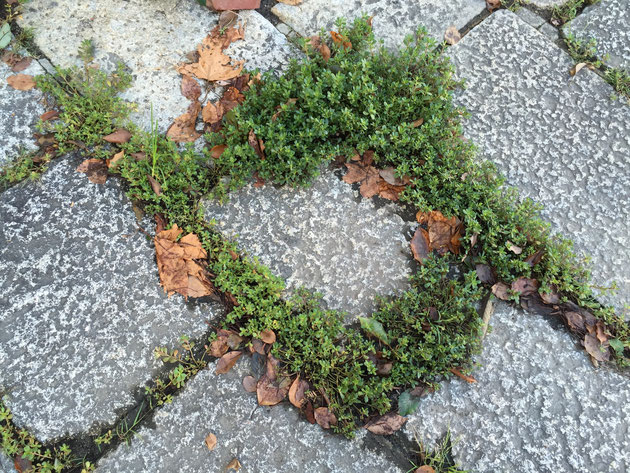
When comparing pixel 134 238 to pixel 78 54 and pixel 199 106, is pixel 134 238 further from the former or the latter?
pixel 78 54

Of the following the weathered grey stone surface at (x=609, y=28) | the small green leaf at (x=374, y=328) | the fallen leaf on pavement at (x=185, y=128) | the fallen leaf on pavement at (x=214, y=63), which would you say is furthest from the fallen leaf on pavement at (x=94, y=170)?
the weathered grey stone surface at (x=609, y=28)

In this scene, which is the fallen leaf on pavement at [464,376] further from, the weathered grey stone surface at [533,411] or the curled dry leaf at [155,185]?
the curled dry leaf at [155,185]

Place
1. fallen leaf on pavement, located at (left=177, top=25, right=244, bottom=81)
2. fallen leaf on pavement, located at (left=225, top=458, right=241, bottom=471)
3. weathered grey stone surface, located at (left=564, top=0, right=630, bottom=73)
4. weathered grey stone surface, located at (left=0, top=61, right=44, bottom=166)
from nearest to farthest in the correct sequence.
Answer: fallen leaf on pavement, located at (left=225, top=458, right=241, bottom=471) → weathered grey stone surface, located at (left=0, top=61, right=44, bottom=166) → fallen leaf on pavement, located at (left=177, top=25, right=244, bottom=81) → weathered grey stone surface, located at (left=564, top=0, right=630, bottom=73)

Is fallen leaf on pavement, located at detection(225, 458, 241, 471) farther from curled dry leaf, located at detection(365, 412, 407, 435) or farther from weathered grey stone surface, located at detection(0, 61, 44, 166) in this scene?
weathered grey stone surface, located at detection(0, 61, 44, 166)

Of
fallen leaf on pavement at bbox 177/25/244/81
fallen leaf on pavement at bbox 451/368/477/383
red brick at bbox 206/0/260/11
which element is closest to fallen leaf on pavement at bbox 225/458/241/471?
fallen leaf on pavement at bbox 451/368/477/383

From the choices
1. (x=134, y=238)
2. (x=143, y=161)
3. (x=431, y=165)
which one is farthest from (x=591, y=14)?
(x=134, y=238)

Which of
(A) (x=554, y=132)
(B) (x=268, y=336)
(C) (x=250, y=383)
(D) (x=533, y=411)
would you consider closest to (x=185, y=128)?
(B) (x=268, y=336)

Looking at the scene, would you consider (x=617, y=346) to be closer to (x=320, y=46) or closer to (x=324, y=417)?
(x=324, y=417)
